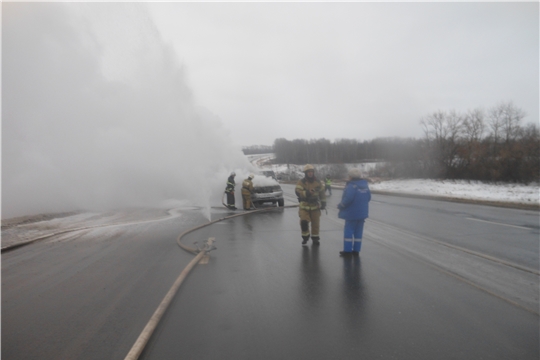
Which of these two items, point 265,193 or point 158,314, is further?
point 265,193

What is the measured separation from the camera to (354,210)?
657cm

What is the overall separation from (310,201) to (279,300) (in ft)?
11.1

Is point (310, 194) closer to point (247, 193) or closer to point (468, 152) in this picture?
point (247, 193)

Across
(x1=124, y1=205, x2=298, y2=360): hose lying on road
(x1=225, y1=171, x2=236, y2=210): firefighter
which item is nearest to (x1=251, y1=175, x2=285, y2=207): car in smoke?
(x1=225, y1=171, x2=236, y2=210): firefighter

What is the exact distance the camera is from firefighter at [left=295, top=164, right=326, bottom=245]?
751cm

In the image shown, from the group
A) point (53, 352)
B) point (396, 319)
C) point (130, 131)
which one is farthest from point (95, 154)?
point (396, 319)

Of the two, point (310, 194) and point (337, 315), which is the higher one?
point (310, 194)

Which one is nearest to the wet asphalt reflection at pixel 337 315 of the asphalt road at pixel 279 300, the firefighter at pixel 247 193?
the asphalt road at pixel 279 300

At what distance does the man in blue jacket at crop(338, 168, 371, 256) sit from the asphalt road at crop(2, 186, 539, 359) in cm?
32

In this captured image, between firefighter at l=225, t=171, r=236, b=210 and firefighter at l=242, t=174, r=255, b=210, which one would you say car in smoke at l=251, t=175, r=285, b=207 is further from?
firefighter at l=225, t=171, r=236, b=210

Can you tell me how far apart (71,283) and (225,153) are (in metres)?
15.8

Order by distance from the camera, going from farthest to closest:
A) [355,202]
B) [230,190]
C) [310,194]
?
[230,190] < [310,194] < [355,202]

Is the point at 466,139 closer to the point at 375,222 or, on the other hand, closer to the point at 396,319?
the point at 375,222

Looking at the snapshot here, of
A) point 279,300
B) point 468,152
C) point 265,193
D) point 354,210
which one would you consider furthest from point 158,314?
point 468,152
